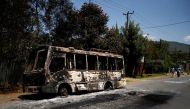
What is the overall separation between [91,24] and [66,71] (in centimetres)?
1246

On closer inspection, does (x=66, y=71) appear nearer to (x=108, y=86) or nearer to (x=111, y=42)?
(x=108, y=86)

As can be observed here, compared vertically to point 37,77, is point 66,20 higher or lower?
higher

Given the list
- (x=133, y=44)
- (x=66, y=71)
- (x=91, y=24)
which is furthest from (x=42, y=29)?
(x=133, y=44)

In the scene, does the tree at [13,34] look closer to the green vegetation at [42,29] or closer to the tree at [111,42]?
the green vegetation at [42,29]

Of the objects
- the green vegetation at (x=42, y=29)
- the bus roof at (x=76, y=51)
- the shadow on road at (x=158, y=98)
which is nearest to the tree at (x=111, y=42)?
the green vegetation at (x=42, y=29)

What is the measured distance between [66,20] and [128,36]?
20912mm

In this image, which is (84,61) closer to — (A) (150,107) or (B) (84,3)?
(A) (150,107)

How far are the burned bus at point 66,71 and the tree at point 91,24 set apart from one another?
23.2 ft

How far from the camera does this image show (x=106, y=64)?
23344mm

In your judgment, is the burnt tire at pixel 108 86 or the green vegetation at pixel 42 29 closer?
the green vegetation at pixel 42 29

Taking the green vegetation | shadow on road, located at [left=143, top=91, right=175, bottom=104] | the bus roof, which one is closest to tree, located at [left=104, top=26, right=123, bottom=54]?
the green vegetation

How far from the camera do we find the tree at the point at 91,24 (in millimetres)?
30062

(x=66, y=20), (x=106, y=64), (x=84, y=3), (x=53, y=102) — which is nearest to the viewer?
(x=53, y=102)

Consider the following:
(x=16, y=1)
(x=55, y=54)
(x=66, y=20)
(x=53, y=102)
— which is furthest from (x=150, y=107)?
(x=66, y=20)
